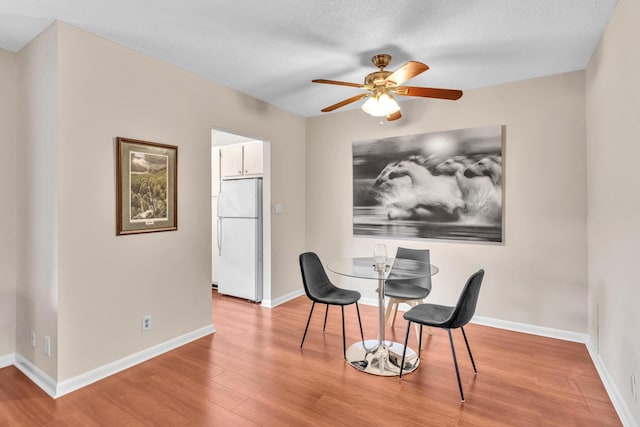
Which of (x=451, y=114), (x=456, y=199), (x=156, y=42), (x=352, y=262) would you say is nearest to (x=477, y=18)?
(x=451, y=114)

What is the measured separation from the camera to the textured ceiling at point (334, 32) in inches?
82.0

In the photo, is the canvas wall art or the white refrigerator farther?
the white refrigerator

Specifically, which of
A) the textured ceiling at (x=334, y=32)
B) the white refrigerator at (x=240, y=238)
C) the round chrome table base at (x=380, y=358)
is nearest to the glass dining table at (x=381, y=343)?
the round chrome table base at (x=380, y=358)

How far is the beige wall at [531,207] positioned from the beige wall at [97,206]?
2.38 metres

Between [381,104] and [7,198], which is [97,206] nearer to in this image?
[7,198]

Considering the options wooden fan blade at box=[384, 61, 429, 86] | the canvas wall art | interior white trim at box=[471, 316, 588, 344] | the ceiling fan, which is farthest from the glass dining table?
wooden fan blade at box=[384, 61, 429, 86]

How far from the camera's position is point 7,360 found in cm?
264

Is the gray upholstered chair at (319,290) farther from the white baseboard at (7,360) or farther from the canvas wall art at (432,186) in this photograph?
the white baseboard at (7,360)

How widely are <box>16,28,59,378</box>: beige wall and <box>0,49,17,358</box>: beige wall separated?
51mm

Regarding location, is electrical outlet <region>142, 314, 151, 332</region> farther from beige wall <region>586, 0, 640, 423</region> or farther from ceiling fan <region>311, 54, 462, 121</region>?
beige wall <region>586, 0, 640, 423</region>

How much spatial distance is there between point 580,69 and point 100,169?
4.07 metres

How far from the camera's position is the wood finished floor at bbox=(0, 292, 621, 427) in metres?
1.99

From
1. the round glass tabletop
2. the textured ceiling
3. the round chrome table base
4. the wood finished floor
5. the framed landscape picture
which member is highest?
the textured ceiling

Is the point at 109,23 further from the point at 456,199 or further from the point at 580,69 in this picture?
the point at 580,69
